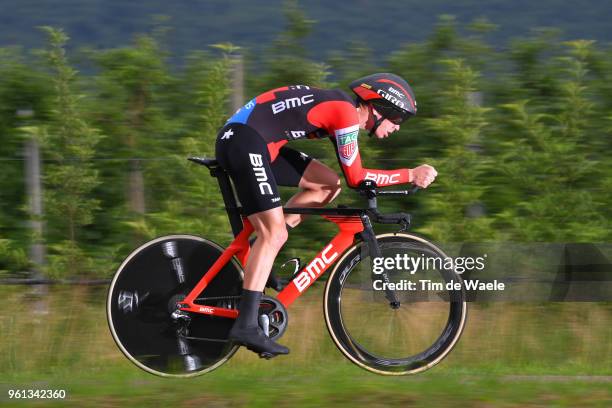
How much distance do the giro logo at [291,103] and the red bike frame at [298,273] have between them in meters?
0.71

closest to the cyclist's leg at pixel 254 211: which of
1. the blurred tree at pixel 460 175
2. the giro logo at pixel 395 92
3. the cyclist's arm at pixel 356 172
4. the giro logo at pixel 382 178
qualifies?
the cyclist's arm at pixel 356 172

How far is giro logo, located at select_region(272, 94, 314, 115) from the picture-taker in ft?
20.7

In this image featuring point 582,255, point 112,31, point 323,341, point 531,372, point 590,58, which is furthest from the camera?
point 112,31

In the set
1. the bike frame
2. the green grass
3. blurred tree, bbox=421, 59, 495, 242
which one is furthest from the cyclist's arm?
blurred tree, bbox=421, 59, 495, 242

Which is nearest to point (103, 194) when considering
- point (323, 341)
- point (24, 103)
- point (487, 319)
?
point (24, 103)

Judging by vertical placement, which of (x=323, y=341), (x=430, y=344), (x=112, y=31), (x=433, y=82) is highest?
(x=433, y=82)

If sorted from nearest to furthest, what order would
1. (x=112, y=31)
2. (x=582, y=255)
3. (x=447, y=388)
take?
(x=447, y=388), (x=582, y=255), (x=112, y=31)

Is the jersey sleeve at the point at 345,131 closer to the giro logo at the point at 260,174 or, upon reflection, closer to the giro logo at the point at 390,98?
the giro logo at the point at 390,98

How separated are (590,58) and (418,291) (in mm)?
4576

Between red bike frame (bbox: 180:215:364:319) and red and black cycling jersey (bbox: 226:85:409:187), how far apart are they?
0.33 meters

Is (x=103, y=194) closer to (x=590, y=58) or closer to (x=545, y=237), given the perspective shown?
(x=545, y=237)

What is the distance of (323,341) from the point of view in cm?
788

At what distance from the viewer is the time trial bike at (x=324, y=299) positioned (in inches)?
259

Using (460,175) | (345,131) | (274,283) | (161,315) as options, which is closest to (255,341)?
(274,283)
